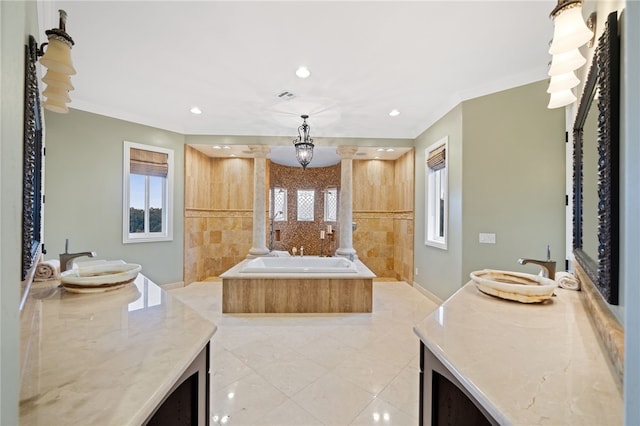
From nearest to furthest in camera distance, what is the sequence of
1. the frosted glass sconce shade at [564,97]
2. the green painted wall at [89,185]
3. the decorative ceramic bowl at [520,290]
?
the decorative ceramic bowl at [520,290] → the frosted glass sconce shade at [564,97] → the green painted wall at [89,185]

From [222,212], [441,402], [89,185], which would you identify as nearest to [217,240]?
[222,212]

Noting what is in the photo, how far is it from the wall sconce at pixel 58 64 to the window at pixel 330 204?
584 centimetres

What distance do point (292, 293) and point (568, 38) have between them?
3.23 meters

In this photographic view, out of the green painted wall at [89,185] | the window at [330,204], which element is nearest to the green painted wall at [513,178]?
the window at [330,204]

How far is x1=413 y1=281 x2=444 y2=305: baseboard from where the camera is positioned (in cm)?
403

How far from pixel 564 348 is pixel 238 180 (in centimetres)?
568

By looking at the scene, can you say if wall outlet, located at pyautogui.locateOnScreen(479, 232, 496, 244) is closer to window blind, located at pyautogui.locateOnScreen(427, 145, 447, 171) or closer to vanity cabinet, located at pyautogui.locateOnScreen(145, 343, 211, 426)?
window blind, located at pyautogui.locateOnScreen(427, 145, 447, 171)

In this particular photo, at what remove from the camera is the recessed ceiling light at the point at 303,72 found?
2.89 meters

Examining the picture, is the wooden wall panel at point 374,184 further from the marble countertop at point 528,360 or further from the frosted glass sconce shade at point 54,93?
the frosted glass sconce shade at point 54,93

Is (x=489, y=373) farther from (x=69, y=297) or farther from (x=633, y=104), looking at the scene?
(x=69, y=297)

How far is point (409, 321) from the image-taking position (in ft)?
11.0

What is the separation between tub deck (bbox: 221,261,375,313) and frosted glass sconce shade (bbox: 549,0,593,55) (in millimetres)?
2810

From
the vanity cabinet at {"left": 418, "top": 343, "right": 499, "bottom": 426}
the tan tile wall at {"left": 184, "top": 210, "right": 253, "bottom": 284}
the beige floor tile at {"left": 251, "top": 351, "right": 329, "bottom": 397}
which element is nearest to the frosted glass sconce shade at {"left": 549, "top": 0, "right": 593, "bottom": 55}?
the vanity cabinet at {"left": 418, "top": 343, "right": 499, "bottom": 426}

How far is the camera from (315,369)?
2.27m
